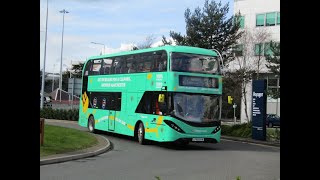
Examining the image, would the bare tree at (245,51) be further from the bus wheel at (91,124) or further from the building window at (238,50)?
the bus wheel at (91,124)

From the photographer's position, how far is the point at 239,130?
2658cm

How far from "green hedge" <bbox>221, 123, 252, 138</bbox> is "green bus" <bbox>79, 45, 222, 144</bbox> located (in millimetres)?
8147

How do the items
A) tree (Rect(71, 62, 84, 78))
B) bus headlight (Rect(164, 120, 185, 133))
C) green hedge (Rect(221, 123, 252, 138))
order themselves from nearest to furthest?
bus headlight (Rect(164, 120, 185, 133)) < green hedge (Rect(221, 123, 252, 138)) < tree (Rect(71, 62, 84, 78))

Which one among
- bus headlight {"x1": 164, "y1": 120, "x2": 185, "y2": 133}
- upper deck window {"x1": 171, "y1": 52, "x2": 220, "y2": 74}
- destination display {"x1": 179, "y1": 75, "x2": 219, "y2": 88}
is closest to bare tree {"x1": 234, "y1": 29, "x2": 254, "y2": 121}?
upper deck window {"x1": 171, "y1": 52, "x2": 220, "y2": 74}

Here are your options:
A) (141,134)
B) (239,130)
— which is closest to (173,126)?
(141,134)

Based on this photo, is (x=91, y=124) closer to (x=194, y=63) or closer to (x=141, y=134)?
(x=141, y=134)

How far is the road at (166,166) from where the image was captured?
10.7 m

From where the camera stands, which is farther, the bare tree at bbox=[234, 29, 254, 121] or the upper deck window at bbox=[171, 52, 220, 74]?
the bare tree at bbox=[234, 29, 254, 121]

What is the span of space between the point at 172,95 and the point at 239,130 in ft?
34.7

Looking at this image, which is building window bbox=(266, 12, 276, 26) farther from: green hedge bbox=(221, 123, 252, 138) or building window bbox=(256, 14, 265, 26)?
green hedge bbox=(221, 123, 252, 138)

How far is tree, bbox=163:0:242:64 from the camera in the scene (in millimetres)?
40344
